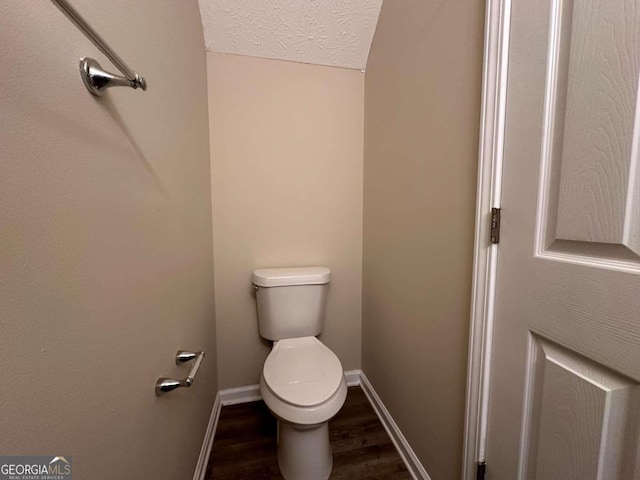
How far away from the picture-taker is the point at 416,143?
41.1 inches

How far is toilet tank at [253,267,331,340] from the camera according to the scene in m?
1.36

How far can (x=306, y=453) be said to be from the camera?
105 cm

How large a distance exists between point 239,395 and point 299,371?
694mm

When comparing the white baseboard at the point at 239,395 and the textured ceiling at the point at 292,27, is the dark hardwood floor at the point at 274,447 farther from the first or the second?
the textured ceiling at the point at 292,27

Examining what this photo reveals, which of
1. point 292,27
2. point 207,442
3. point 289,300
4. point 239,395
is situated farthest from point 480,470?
point 292,27

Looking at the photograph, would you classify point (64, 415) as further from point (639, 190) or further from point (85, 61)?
point (639, 190)

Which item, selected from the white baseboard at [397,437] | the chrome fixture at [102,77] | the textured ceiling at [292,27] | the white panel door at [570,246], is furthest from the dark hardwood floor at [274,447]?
the textured ceiling at [292,27]

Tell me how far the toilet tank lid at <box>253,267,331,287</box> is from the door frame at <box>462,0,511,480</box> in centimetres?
78

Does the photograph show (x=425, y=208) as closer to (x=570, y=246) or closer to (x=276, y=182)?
(x=570, y=246)

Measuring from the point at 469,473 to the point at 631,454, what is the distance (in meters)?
0.48

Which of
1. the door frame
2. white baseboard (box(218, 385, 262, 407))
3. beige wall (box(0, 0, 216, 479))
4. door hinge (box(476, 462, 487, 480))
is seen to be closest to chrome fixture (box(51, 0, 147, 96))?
beige wall (box(0, 0, 216, 479))

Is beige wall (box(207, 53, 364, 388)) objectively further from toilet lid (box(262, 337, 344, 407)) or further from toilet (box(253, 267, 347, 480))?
toilet lid (box(262, 337, 344, 407))

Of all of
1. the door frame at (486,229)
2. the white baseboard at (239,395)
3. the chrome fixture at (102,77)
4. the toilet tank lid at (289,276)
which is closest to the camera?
the chrome fixture at (102,77)

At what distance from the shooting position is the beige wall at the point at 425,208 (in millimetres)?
820
